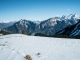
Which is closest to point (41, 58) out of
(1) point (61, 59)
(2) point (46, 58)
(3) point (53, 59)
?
(2) point (46, 58)

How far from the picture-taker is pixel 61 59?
1803cm

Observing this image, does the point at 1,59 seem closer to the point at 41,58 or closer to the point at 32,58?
the point at 32,58

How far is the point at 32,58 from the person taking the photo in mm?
18984

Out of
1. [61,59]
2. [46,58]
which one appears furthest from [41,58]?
[61,59]

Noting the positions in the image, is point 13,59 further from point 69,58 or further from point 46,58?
point 69,58

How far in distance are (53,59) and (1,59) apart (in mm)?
8326

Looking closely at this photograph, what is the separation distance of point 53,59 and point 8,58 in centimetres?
735

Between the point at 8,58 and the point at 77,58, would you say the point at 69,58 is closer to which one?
the point at 77,58

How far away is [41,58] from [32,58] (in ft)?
4.94

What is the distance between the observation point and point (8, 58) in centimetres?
1859

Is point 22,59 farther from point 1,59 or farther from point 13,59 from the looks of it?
point 1,59

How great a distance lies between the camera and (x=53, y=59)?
722 inches

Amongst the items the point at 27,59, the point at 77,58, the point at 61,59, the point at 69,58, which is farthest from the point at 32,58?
the point at 77,58

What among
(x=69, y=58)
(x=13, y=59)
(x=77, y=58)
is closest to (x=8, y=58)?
(x=13, y=59)
